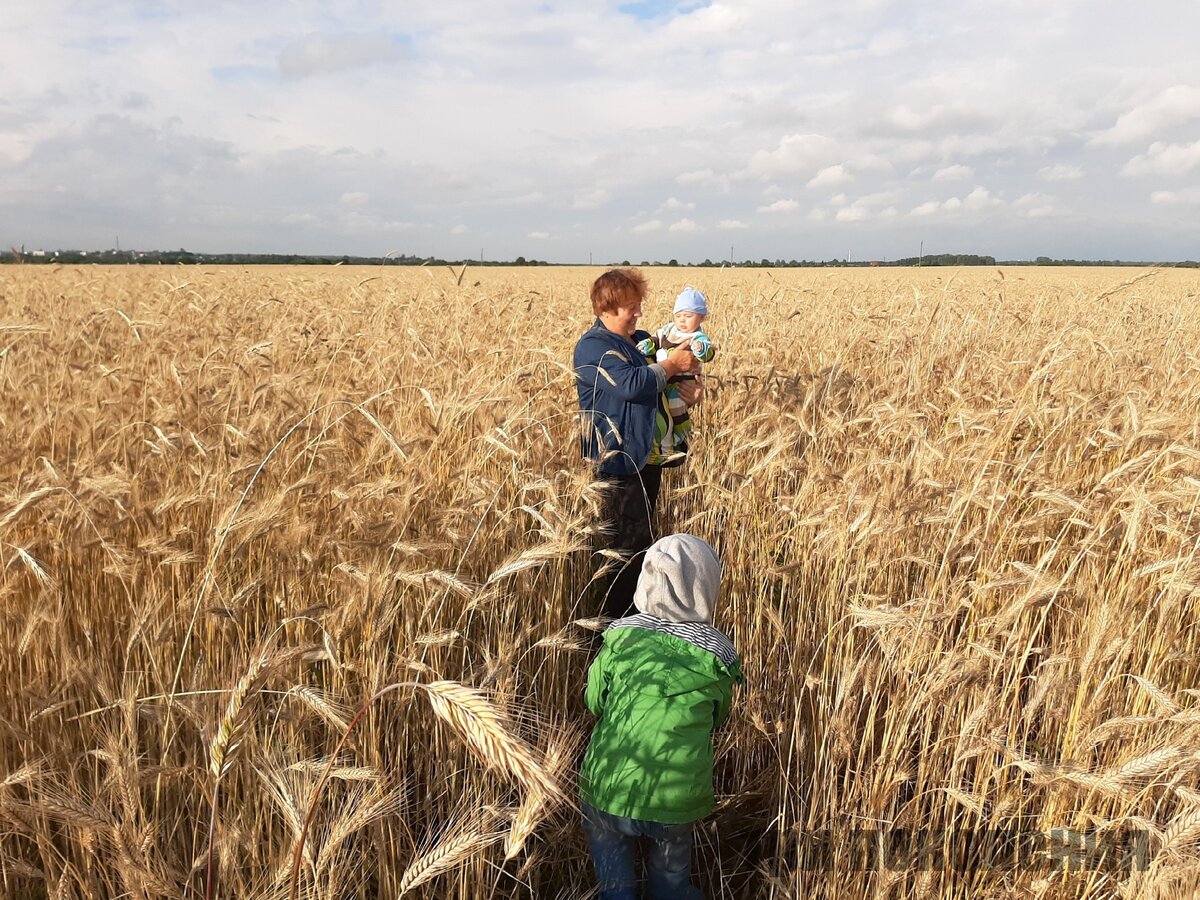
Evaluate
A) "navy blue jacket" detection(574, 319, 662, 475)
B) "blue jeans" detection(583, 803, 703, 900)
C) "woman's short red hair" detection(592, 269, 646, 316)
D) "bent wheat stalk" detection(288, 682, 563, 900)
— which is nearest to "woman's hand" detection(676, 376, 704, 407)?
"navy blue jacket" detection(574, 319, 662, 475)

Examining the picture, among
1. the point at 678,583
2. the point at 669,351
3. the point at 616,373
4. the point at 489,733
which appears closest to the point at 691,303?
the point at 669,351

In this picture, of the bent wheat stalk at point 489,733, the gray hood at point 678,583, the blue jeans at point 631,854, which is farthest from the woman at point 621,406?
the bent wheat stalk at point 489,733

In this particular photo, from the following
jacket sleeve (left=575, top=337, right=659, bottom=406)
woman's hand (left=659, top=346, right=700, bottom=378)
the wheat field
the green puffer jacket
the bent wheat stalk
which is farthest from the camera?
woman's hand (left=659, top=346, right=700, bottom=378)

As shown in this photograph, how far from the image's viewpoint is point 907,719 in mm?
1711

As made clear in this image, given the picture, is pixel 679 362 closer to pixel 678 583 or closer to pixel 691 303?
pixel 691 303

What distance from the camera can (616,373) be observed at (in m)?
2.72

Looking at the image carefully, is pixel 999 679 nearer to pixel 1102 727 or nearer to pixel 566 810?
pixel 1102 727

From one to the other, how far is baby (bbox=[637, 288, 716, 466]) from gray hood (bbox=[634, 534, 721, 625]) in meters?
1.00

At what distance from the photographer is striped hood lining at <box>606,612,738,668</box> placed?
1.80 m

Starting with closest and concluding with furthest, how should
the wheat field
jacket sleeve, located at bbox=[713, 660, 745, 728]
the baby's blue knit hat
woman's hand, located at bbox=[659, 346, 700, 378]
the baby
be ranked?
the wheat field < jacket sleeve, located at bbox=[713, 660, 745, 728] < woman's hand, located at bbox=[659, 346, 700, 378] < the baby < the baby's blue knit hat

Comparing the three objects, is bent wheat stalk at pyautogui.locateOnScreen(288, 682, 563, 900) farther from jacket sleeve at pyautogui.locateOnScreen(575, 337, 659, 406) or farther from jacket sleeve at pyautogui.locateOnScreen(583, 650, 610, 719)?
jacket sleeve at pyautogui.locateOnScreen(575, 337, 659, 406)

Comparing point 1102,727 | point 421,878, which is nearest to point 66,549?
point 421,878

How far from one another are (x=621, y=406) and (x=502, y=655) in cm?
124

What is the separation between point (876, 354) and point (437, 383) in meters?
3.08
